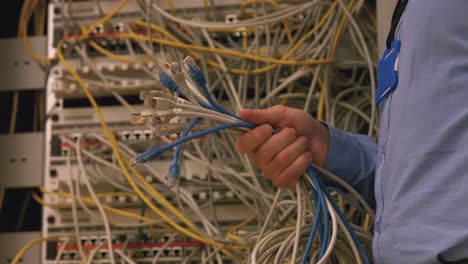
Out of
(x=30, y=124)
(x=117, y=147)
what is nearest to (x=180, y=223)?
(x=117, y=147)

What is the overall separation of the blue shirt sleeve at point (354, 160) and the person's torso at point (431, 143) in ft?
0.70

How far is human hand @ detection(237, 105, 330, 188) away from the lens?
0.91 metres

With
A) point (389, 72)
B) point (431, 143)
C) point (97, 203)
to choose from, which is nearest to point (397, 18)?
point (389, 72)

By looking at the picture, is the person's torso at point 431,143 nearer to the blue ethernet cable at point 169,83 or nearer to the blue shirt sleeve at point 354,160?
the blue shirt sleeve at point 354,160

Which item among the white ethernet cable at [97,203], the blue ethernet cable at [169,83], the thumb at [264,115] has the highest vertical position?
the blue ethernet cable at [169,83]

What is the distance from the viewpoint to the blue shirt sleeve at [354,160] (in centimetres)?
104

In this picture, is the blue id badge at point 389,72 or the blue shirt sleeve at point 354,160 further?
the blue shirt sleeve at point 354,160

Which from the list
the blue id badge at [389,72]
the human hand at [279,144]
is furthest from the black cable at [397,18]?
the human hand at [279,144]

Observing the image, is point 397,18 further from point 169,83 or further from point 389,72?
point 169,83

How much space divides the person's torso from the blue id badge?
0.12 ft

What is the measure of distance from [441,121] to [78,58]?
106cm

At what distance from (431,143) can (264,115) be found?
0.28 meters

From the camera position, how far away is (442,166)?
2.51ft

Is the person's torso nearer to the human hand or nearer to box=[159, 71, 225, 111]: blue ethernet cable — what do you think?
the human hand
